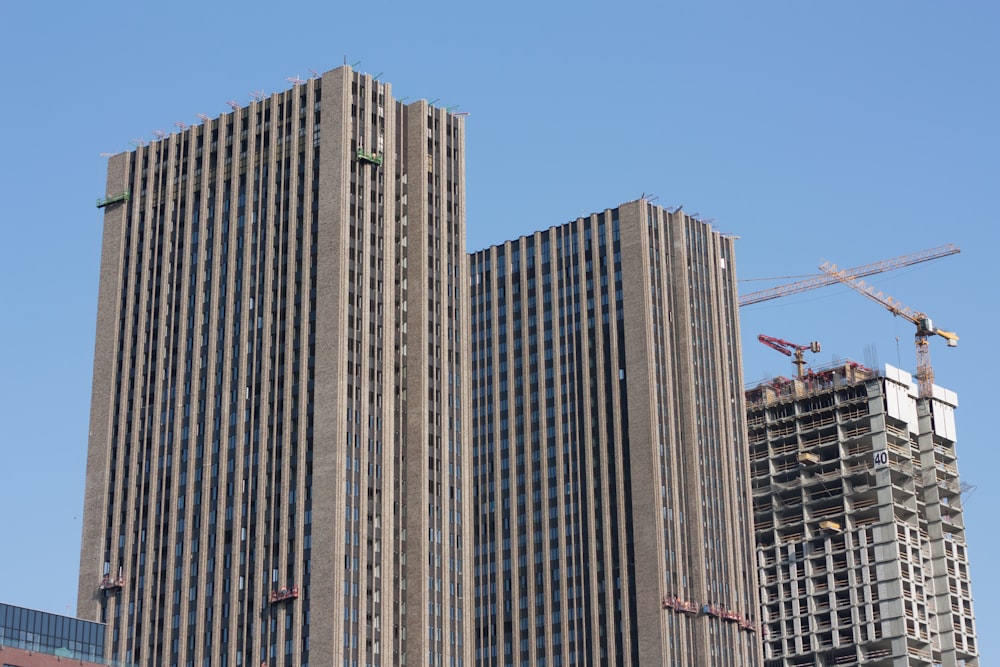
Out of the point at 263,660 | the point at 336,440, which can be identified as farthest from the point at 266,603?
the point at 336,440

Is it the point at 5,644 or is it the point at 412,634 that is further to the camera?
the point at 412,634

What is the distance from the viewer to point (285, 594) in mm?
196750

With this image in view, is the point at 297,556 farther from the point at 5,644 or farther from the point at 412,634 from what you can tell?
the point at 5,644

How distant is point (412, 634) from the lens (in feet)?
656

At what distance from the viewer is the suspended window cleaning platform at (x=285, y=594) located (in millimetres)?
196125

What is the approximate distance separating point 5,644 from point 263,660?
28.5m

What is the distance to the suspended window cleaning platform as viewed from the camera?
196 metres

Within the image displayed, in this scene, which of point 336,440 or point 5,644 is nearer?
point 5,644

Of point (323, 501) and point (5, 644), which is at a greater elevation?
point (323, 501)

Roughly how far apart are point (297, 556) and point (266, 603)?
6.63 m

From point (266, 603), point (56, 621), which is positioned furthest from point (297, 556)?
point (56, 621)

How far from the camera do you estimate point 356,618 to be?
639ft

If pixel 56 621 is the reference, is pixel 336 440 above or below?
above

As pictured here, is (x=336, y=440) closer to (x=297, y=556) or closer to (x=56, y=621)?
(x=297, y=556)
